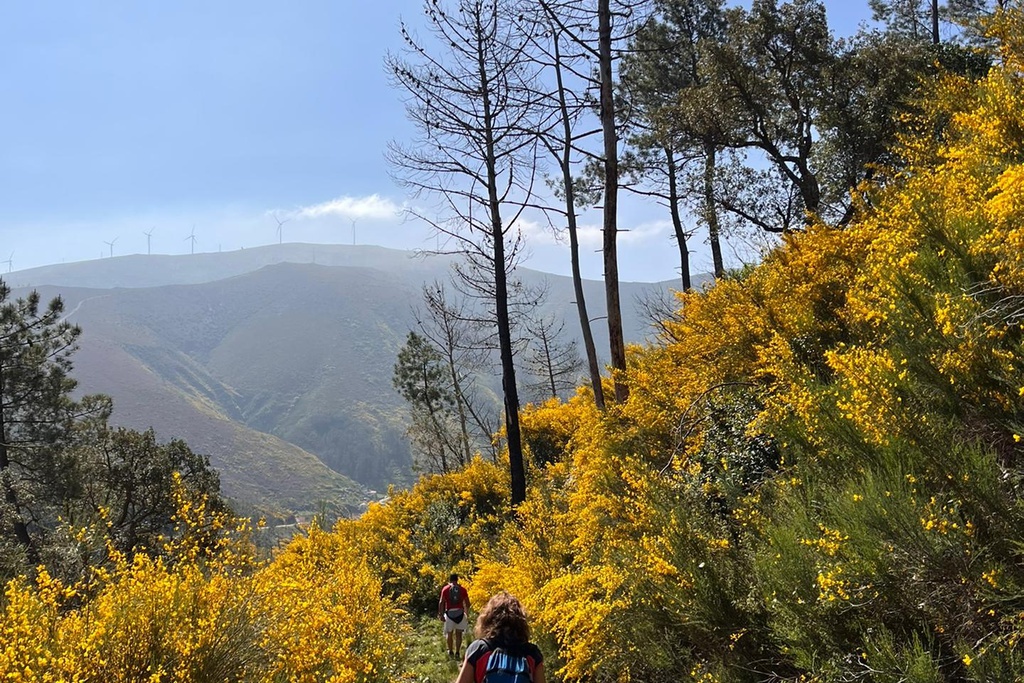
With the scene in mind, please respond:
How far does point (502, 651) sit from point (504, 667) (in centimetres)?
8

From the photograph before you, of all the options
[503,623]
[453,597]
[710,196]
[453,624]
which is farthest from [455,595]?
[710,196]

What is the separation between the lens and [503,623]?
11.0ft

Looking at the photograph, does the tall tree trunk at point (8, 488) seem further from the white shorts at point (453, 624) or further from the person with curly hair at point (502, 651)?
the person with curly hair at point (502, 651)

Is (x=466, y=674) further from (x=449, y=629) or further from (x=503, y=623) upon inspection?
(x=449, y=629)

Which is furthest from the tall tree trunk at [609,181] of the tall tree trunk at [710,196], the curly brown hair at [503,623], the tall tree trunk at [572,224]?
the curly brown hair at [503,623]

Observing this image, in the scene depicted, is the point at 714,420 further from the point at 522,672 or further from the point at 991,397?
the point at 522,672

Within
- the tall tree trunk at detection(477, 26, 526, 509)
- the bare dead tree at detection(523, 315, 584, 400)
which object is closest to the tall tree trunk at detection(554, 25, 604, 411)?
the tall tree trunk at detection(477, 26, 526, 509)

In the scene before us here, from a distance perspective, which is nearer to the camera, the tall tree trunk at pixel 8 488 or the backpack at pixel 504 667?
the backpack at pixel 504 667

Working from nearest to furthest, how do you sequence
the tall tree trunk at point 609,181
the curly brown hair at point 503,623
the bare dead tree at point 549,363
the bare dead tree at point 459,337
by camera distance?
the curly brown hair at point 503,623 → the tall tree trunk at point 609,181 → the bare dead tree at point 459,337 → the bare dead tree at point 549,363

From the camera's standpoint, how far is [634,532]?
17.6ft

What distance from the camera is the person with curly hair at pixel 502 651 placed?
3.22 m

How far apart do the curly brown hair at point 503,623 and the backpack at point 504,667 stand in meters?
0.07

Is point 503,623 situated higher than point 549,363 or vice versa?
point 549,363

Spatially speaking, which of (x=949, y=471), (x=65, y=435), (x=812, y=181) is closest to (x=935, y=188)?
(x=949, y=471)
